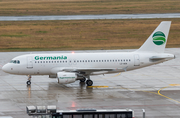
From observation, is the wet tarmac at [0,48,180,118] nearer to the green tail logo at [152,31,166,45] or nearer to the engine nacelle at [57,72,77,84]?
the engine nacelle at [57,72,77,84]

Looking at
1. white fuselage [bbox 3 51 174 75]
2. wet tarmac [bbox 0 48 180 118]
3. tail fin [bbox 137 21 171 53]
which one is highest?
tail fin [bbox 137 21 171 53]

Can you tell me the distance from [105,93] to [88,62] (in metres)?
5.55

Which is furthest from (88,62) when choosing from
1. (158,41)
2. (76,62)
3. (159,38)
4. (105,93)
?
(159,38)

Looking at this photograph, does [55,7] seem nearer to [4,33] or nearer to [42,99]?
[4,33]

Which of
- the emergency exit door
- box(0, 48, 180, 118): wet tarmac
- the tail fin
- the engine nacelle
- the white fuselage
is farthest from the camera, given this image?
the tail fin

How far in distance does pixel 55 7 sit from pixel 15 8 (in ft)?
54.7

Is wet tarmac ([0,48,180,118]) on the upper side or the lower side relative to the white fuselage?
lower

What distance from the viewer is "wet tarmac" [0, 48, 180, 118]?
35031 mm

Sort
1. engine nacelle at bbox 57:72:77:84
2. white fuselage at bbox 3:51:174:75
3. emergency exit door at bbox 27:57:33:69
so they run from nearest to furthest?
engine nacelle at bbox 57:72:77:84 < emergency exit door at bbox 27:57:33:69 < white fuselage at bbox 3:51:174:75

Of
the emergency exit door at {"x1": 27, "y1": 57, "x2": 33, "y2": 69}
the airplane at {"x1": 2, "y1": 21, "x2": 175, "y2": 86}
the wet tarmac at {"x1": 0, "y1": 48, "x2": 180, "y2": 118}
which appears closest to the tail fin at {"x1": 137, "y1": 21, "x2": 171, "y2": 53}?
the airplane at {"x1": 2, "y1": 21, "x2": 175, "y2": 86}

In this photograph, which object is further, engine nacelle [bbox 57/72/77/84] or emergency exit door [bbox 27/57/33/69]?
emergency exit door [bbox 27/57/33/69]

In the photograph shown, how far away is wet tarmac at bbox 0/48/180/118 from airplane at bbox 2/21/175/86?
6.54ft

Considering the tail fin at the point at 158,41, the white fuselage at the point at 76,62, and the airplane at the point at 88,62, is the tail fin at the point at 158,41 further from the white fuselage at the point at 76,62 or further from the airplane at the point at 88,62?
the white fuselage at the point at 76,62

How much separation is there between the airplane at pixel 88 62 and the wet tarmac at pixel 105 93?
199 centimetres
